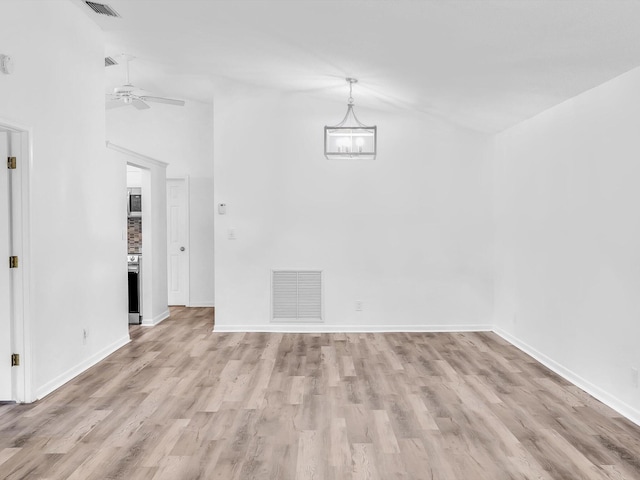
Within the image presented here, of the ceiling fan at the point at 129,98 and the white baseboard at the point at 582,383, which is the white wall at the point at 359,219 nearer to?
the ceiling fan at the point at 129,98

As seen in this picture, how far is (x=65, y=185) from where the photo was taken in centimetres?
401

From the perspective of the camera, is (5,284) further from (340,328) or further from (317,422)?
(340,328)

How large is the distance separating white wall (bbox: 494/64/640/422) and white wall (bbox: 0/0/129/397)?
430 centimetres

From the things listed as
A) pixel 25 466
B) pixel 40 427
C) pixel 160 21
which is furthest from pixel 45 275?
pixel 160 21

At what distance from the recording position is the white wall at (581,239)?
3.36 meters

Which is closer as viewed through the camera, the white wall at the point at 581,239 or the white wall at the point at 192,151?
the white wall at the point at 581,239

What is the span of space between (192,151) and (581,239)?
5.70 m

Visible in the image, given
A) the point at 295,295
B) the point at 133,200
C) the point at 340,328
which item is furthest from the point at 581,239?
the point at 133,200

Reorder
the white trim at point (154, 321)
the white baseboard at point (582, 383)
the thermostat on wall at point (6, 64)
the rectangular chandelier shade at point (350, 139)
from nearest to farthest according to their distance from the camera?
→ the thermostat on wall at point (6, 64)
the white baseboard at point (582, 383)
the rectangular chandelier shade at point (350, 139)
the white trim at point (154, 321)

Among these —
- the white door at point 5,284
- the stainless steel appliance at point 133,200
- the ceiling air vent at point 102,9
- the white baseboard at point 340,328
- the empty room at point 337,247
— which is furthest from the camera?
the stainless steel appliance at point 133,200

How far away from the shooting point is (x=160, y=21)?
13.8 feet

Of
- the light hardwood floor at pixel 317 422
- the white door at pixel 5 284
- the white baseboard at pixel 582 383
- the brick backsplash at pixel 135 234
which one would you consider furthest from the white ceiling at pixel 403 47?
the brick backsplash at pixel 135 234

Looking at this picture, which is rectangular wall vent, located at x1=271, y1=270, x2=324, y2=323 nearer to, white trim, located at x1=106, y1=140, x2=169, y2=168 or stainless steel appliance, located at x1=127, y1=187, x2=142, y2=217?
white trim, located at x1=106, y1=140, x2=169, y2=168

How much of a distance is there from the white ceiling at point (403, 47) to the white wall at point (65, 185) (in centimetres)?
51
